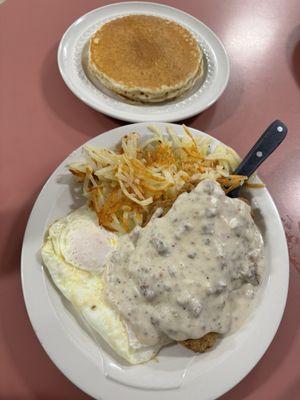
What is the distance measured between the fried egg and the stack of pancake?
62 centimetres

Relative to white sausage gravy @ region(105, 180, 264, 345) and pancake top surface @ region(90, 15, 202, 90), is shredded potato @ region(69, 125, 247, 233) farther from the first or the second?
pancake top surface @ region(90, 15, 202, 90)

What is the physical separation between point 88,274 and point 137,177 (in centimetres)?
36

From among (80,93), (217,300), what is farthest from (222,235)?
(80,93)

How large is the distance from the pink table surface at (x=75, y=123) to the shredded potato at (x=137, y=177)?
0.86ft

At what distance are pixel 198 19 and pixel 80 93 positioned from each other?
888 mm

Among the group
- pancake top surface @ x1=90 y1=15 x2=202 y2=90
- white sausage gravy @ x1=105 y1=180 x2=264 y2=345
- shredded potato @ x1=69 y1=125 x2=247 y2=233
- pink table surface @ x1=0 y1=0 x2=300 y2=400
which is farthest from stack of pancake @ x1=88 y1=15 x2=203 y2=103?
white sausage gravy @ x1=105 y1=180 x2=264 y2=345

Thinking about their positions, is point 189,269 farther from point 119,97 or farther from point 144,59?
point 144,59

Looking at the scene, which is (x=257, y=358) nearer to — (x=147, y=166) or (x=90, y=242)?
(x=90, y=242)

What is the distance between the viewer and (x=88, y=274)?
4.10 ft

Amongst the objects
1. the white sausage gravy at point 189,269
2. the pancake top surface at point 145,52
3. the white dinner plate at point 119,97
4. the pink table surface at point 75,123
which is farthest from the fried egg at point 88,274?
the pancake top surface at point 145,52

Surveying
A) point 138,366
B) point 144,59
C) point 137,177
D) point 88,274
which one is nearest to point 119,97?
point 144,59

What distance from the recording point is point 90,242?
50.8 inches

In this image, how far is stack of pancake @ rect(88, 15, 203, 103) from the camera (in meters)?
1.66

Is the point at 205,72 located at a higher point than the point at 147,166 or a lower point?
higher
